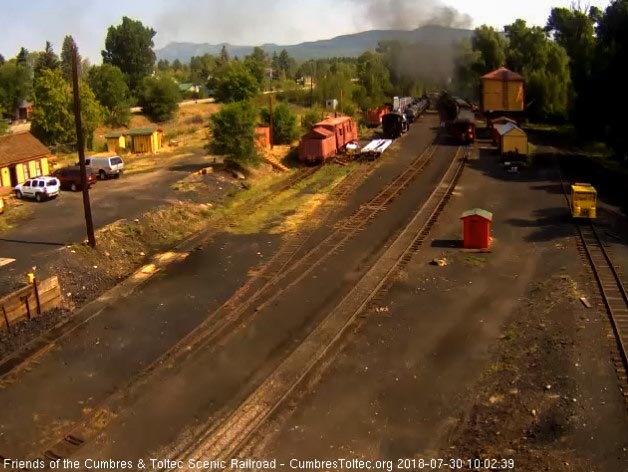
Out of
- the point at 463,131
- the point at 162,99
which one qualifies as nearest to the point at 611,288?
the point at 463,131

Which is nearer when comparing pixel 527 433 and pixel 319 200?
pixel 527 433

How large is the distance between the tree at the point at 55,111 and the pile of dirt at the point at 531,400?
131ft

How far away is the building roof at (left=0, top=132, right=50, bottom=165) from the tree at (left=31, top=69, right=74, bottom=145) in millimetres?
11920

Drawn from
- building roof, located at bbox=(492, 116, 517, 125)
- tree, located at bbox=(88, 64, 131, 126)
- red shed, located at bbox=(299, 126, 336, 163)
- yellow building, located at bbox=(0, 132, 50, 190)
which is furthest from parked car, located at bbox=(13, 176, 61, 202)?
tree, located at bbox=(88, 64, 131, 126)

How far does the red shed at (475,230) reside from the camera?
22.2 meters

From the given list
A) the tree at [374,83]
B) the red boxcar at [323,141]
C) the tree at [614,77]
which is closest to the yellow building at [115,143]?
the red boxcar at [323,141]

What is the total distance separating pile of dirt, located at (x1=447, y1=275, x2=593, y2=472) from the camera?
1065 cm

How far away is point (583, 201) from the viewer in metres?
25.1

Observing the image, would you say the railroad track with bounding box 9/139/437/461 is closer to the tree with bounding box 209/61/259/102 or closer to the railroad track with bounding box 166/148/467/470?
the railroad track with bounding box 166/148/467/470

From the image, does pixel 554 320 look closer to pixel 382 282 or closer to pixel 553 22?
pixel 382 282

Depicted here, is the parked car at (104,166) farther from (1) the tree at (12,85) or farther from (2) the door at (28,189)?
(1) the tree at (12,85)

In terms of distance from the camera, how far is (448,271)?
20.1 meters

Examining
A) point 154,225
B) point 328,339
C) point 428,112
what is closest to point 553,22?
point 428,112

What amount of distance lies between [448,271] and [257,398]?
376 inches
